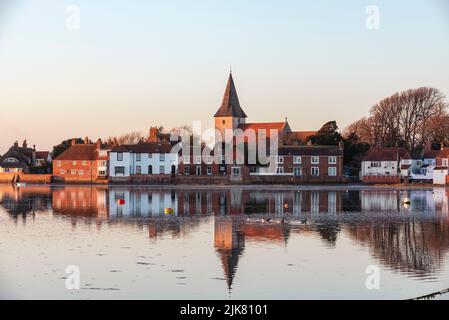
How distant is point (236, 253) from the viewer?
92.1 ft

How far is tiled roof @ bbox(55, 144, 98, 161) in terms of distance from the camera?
95.3 m

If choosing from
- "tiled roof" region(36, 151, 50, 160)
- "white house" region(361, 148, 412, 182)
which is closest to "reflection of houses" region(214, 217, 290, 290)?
"white house" region(361, 148, 412, 182)

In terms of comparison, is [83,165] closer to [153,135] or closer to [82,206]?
[153,135]

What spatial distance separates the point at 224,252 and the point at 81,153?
70.3 metres

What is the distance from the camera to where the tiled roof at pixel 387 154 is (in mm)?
91750

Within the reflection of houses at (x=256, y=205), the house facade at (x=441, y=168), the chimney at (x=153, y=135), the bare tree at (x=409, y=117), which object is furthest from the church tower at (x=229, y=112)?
the reflection of houses at (x=256, y=205)

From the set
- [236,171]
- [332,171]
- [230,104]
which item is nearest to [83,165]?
[236,171]

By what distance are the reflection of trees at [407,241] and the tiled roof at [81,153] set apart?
61385 millimetres

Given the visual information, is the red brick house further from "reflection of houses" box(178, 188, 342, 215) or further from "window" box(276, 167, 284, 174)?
"reflection of houses" box(178, 188, 342, 215)

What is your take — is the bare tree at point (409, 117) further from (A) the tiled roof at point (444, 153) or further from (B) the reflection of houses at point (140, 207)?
(B) the reflection of houses at point (140, 207)

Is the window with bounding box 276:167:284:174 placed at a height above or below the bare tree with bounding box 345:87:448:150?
below

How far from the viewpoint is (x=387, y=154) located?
92.2m

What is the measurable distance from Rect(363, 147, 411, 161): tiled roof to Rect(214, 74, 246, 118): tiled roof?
108ft
